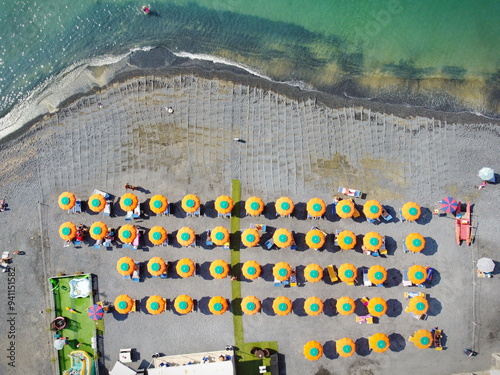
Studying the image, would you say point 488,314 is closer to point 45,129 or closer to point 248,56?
point 248,56

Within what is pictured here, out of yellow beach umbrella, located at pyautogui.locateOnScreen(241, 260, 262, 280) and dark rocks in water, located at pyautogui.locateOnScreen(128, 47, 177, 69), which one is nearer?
yellow beach umbrella, located at pyautogui.locateOnScreen(241, 260, 262, 280)

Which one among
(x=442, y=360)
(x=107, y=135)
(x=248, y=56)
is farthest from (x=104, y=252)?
(x=442, y=360)

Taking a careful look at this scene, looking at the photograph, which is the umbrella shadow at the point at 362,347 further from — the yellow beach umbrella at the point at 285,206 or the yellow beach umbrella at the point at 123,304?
the yellow beach umbrella at the point at 123,304

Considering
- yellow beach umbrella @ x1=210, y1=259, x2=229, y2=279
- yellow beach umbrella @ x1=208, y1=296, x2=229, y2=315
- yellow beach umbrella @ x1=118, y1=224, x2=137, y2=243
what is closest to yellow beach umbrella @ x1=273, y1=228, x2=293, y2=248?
yellow beach umbrella @ x1=210, y1=259, x2=229, y2=279

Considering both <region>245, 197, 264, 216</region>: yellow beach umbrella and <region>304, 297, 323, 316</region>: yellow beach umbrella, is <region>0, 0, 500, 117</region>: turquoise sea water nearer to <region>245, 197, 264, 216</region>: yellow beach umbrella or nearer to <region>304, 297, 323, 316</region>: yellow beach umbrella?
<region>245, 197, 264, 216</region>: yellow beach umbrella

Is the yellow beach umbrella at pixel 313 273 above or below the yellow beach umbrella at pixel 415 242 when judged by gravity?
below

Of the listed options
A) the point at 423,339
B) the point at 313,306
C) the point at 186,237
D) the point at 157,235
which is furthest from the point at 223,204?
the point at 423,339

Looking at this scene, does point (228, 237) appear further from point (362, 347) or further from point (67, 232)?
point (362, 347)

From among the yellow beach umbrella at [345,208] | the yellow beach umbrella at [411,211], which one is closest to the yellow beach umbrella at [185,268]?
the yellow beach umbrella at [345,208]
